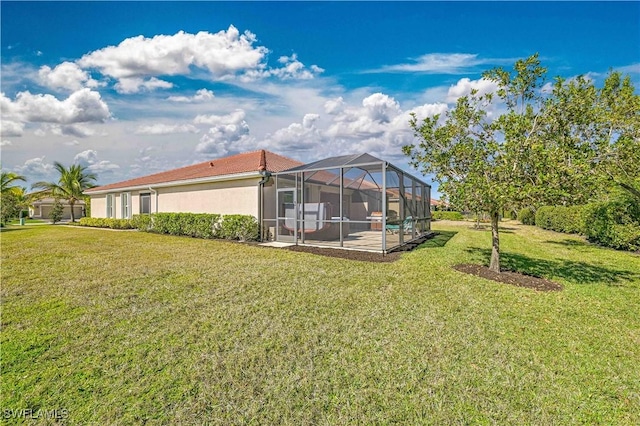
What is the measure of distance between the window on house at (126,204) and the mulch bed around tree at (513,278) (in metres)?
20.1

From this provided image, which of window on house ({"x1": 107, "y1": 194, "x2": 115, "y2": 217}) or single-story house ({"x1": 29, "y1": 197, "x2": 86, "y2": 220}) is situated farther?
single-story house ({"x1": 29, "y1": 197, "x2": 86, "y2": 220})

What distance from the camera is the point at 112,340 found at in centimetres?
347

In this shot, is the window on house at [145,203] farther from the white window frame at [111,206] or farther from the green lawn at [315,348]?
the green lawn at [315,348]

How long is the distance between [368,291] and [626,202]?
12345 mm

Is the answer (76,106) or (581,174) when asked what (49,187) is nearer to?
(76,106)

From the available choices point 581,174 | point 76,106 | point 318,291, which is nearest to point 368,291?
point 318,291

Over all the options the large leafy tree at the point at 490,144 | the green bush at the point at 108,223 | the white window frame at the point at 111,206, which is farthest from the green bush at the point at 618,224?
the white window frame at the point at 111,206

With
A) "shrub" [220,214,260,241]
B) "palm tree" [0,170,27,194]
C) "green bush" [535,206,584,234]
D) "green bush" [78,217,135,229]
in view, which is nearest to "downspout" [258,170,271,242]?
"shrub" [220,214,260,241]

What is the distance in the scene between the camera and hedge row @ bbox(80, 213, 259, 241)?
470 inches

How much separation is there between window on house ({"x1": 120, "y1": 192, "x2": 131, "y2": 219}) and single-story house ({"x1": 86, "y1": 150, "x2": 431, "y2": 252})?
19.1ft

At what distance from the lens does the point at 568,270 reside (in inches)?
303

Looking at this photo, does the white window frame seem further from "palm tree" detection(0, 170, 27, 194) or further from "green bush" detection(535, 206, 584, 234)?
"green bush" detection(535, 206, 584, 234)

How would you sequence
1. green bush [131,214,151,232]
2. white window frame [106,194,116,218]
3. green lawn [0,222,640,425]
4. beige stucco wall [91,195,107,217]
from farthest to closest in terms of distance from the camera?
1. beige stucco wall [91,195,107,217]
2. white window frame [106,194,116,218]
3. green bush [131,214,151,232]
4. green lawn [0,222,640,425]

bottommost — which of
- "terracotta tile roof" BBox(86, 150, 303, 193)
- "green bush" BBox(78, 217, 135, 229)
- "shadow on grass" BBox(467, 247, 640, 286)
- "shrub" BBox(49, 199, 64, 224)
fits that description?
"shadow on grass" BBox(467, 247, 640, 286)
